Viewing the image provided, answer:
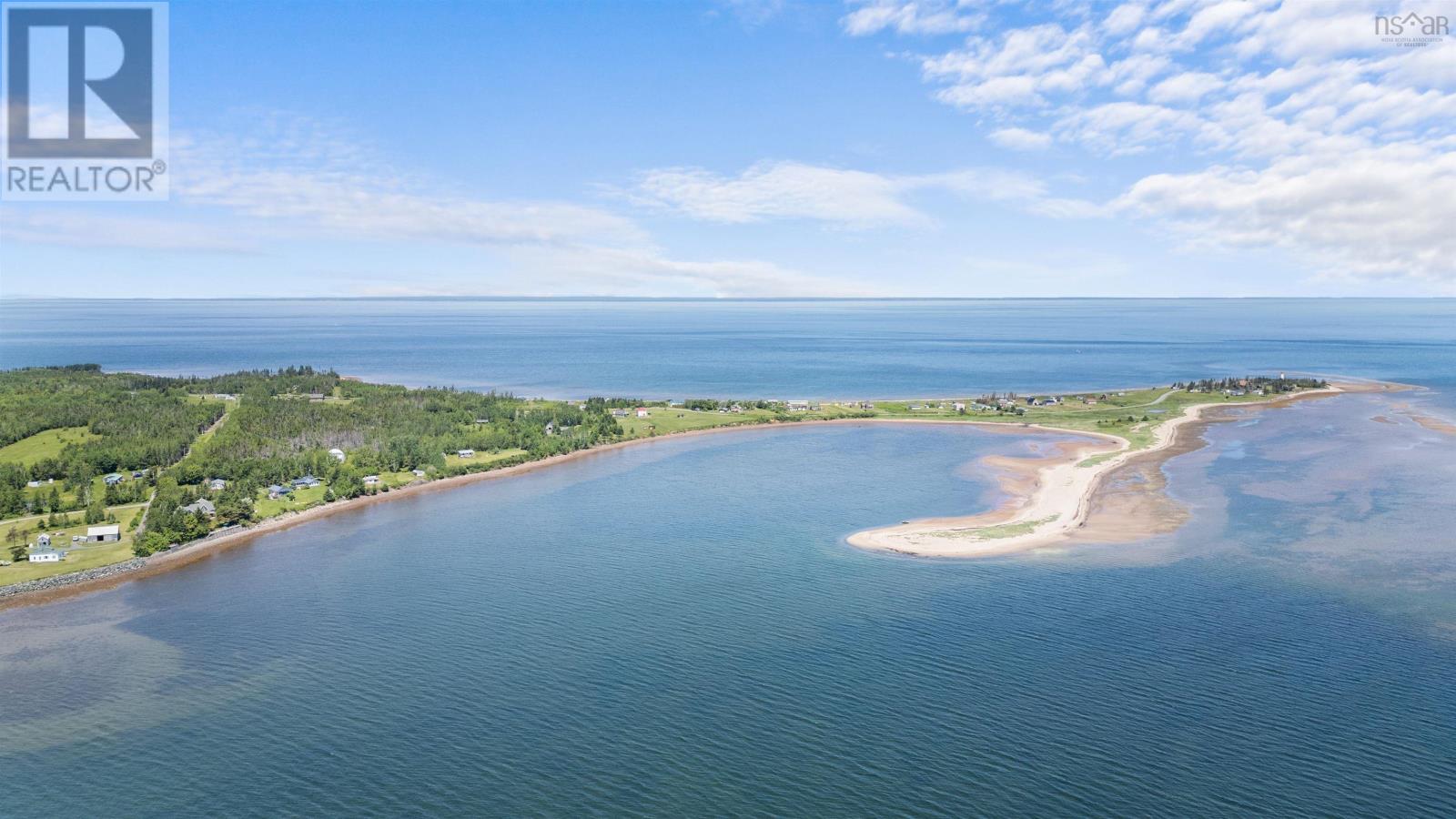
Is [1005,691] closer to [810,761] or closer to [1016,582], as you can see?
[810,761]

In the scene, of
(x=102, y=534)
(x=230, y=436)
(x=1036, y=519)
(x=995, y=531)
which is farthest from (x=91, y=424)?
(x=1036, y=519)

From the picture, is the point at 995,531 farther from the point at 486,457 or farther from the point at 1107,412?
the point at 1107,412

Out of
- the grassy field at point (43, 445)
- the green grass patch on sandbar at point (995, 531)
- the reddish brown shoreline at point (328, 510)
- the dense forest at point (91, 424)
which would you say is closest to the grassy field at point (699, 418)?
the reddish brown shoreline at point (328, 510)

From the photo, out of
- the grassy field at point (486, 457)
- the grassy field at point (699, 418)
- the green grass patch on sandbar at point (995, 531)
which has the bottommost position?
the green grass patch on sandbar at point (995, 531)

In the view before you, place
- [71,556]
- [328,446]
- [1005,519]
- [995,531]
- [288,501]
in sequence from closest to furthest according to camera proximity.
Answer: [71,556] < [995,531] < [1005,519] < [288,501] < [328,446]

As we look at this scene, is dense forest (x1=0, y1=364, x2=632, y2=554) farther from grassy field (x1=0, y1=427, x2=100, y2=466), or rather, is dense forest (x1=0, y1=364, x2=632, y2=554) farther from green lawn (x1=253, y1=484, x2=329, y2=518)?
green lawn (x1=253, y1=484, x2=329, y2=518)

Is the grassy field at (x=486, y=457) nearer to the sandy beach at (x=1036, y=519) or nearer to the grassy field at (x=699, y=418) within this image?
the grassy field at (x=699, y=418)

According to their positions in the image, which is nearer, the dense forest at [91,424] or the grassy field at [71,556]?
the grassy field at [71,556]
